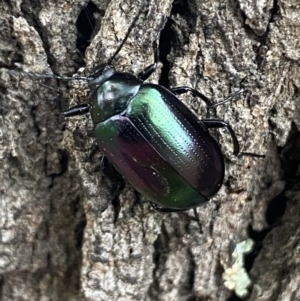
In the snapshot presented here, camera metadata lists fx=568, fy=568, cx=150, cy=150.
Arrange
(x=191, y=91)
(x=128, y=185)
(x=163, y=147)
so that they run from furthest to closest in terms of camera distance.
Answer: (x=128, y=185) → (x=163, y=147) → (x=191, y=91)

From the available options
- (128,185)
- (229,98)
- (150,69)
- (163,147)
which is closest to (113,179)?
(128,185)

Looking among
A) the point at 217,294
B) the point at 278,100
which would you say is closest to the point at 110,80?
the point at 278,100

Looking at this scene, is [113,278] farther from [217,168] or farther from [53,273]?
[217,168]

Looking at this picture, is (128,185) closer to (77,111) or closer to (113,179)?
(113,179)

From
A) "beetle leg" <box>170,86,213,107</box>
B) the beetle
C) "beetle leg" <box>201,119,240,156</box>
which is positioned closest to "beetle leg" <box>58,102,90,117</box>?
the beetle

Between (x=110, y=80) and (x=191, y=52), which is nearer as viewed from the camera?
(x=191, y=52)
